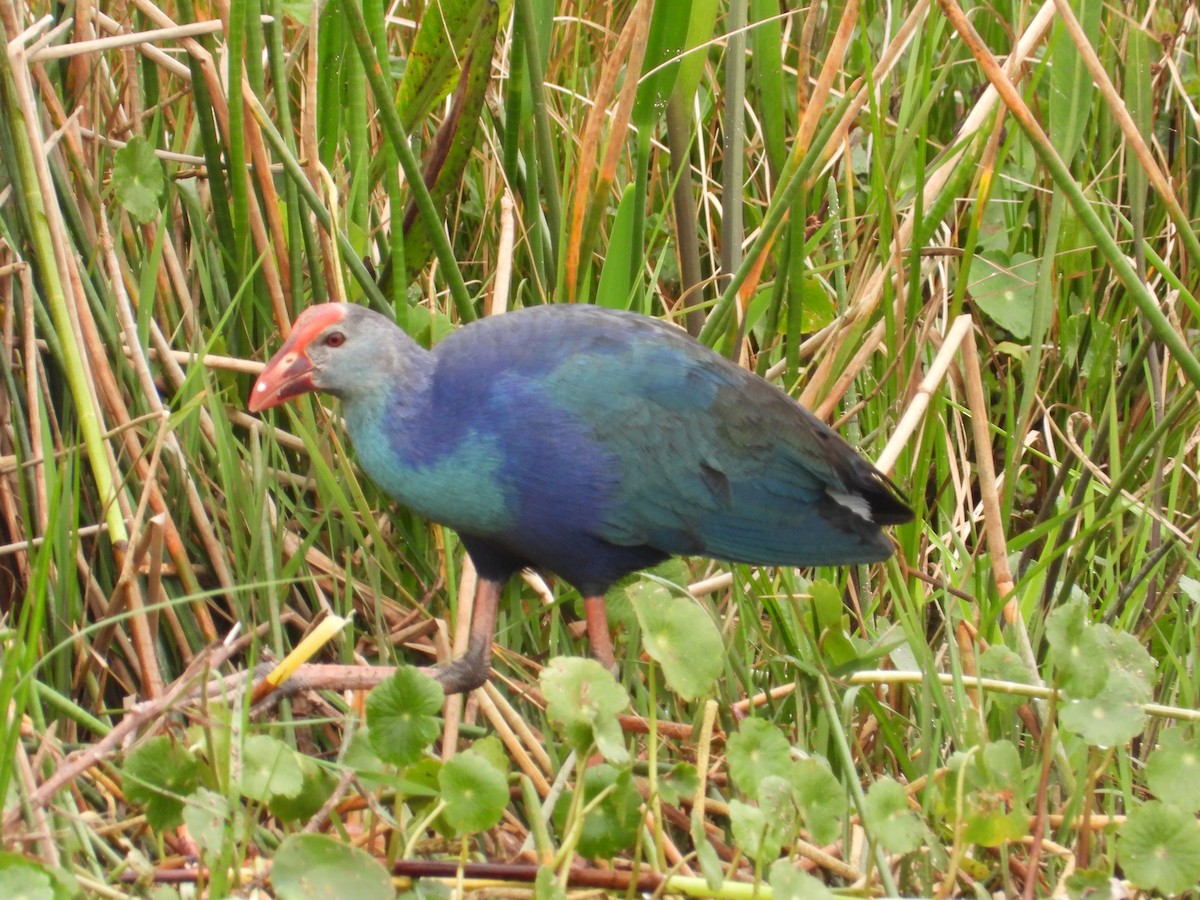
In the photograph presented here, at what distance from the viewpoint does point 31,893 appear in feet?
3.73

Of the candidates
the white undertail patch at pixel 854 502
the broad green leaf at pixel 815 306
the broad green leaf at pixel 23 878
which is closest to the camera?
the broad green leaf at pixel 23 878

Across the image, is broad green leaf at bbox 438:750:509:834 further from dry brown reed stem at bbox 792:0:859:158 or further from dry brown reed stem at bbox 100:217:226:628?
dry brown reed stem at bbox 792:0:859:158

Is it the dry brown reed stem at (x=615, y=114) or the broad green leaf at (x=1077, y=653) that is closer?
the broad green leaf at (x=1077, y=653)

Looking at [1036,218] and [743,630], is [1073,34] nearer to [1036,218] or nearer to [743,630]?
[743,630]

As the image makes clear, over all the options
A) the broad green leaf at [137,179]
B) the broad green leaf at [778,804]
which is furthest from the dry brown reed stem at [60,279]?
the broad green leaf at [778,804]

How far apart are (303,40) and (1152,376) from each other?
4.15 ft

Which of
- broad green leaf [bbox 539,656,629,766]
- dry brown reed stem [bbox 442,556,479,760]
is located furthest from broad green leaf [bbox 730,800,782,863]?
dry brown reed stem [bbox 442,556,479,760]

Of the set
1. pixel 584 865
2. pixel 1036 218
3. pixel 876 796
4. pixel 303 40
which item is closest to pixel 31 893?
pixel 584 865

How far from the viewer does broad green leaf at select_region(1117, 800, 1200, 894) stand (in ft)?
4.40

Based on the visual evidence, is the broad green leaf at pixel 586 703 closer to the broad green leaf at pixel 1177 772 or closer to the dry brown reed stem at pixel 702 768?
the dry brown reed stem at pixel 702 768

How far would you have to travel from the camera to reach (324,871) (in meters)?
1.25


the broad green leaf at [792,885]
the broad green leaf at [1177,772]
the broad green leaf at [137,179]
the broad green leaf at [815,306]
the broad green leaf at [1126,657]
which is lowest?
the broad green leaf at [792,885]

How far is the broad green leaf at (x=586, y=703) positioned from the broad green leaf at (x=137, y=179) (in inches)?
34.3

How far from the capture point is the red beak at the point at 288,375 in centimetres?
170
